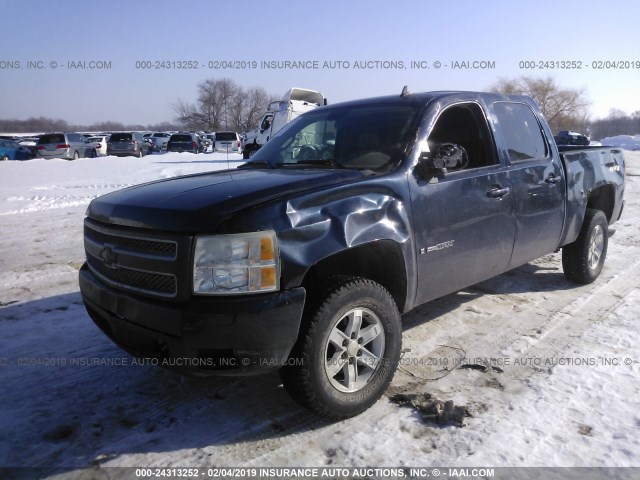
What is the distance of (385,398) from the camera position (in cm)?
306

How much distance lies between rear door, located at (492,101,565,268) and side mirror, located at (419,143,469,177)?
92 centimetres

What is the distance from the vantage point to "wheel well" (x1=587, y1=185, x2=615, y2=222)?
18.1 feet

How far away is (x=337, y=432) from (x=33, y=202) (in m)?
9.44

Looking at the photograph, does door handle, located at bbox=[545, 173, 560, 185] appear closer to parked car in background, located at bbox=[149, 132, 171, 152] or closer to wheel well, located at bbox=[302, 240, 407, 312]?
wheel well, located at bbox=[302, 240, 407, 312]

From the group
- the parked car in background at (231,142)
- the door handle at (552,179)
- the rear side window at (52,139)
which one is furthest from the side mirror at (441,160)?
the parked car in background at (231,142)

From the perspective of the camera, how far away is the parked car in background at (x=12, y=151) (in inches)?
982

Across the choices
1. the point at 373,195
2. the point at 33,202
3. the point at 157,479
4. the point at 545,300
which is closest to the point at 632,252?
the point at 545,300

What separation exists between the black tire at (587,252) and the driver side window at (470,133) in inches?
71.9

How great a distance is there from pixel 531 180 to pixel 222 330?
9.93ft

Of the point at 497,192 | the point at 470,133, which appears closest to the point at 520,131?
the point at 470,133

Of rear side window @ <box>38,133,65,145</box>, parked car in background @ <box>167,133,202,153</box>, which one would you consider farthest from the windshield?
parked car in background @ <box>167,133,202,153</box>

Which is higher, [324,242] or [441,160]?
[441,160]

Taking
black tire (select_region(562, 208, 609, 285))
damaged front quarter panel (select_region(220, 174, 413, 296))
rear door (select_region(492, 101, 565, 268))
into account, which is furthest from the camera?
black tire (select_region(562, 208, 609, 285))

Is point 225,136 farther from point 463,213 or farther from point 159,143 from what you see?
point 463,213
